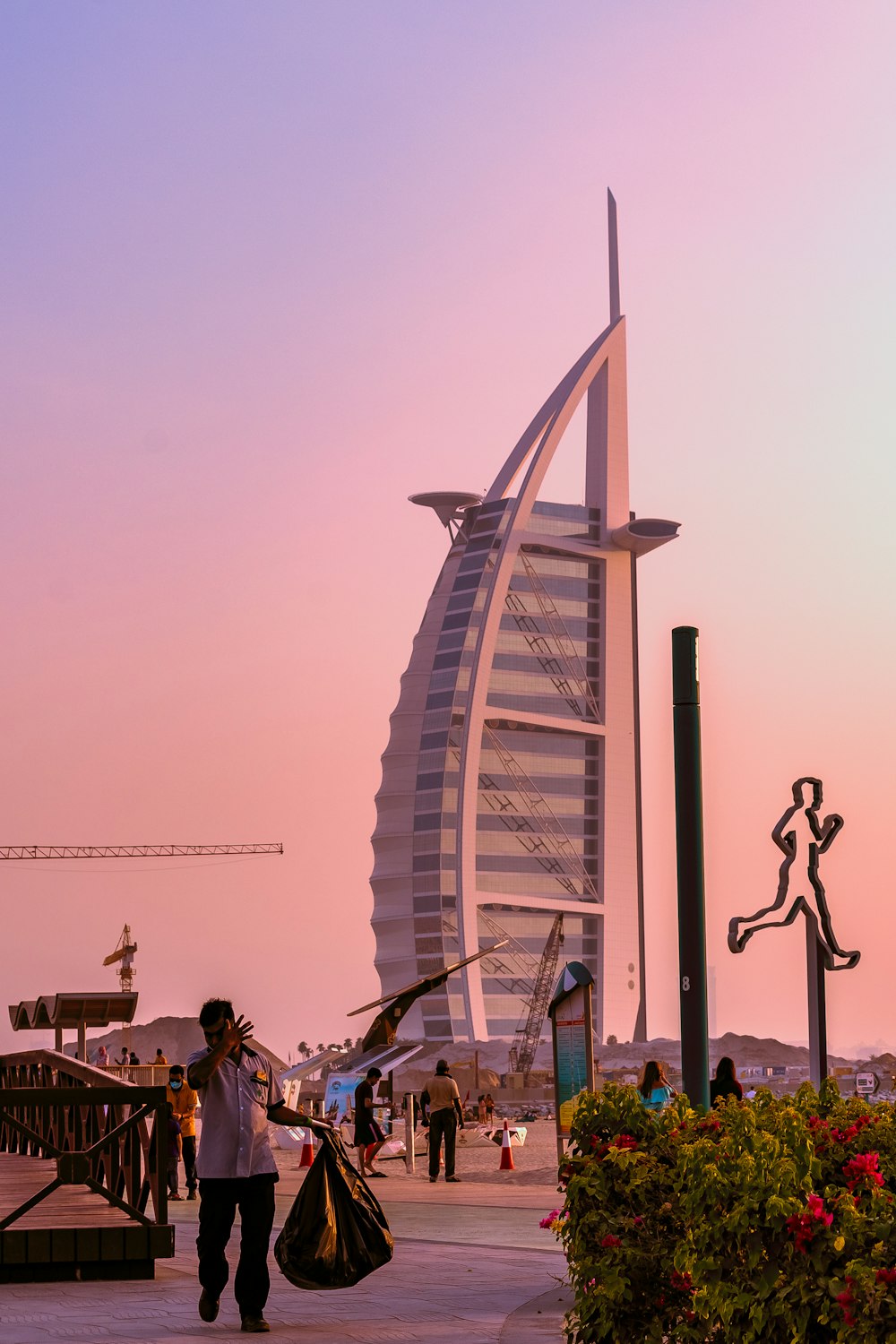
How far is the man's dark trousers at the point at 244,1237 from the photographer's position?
902 cm

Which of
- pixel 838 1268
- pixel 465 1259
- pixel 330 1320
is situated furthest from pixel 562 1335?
pixel 465 1259

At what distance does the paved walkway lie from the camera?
8789 mm

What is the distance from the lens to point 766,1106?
754 cm

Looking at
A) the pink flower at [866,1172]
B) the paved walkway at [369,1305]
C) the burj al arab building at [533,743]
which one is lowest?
the paved walkway at [369,1305]

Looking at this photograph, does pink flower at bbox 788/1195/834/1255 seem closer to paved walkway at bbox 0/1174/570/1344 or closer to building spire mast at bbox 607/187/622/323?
paved walkway at bbox 0/1174/570/1344

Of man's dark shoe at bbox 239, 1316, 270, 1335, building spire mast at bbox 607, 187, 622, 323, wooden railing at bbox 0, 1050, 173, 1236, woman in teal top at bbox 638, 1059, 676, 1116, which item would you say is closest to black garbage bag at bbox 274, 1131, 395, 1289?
man's dark shoe at bbox 239, 1316, 270, 1335

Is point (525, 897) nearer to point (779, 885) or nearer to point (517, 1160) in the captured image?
point (517, 1160)

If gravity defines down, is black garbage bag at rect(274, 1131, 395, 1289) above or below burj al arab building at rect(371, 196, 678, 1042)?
below

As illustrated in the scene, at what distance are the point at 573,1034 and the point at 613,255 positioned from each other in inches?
6023

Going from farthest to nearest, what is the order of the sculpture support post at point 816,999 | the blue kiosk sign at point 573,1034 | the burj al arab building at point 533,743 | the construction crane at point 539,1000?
1. the burj al arab building at point 533,743
2. the construction crane at point 539,1000
3. the blue kiosk sign at point 573,1034
4. the sculpture support post at point 816,999

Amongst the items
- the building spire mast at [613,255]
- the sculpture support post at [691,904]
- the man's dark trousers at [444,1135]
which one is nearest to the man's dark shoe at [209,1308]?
the sculpture support post at [691,904]

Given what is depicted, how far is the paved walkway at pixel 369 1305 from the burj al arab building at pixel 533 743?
5279 inches

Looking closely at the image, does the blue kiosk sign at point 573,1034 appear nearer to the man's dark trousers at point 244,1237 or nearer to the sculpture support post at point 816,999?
the sculpture support post at point 816,999

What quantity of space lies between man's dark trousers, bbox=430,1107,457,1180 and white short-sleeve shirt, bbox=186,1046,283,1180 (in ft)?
57.8
